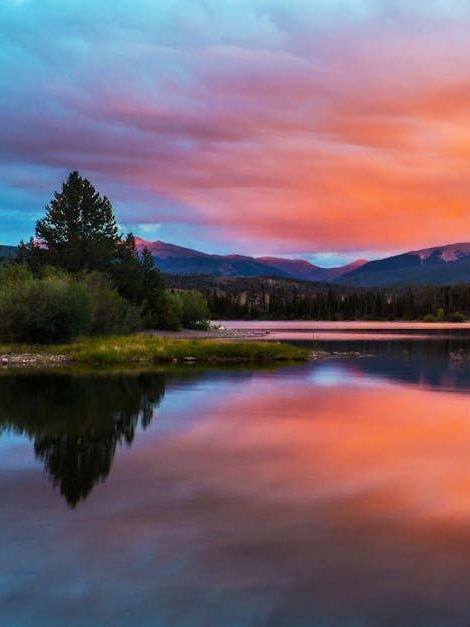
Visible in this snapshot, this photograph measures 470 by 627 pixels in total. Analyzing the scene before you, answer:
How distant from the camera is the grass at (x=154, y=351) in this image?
5734 centimetres

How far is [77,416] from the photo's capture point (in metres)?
28.7

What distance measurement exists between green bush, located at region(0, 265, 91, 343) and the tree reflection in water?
1339 centimetres

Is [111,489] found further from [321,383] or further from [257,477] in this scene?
[321,383]

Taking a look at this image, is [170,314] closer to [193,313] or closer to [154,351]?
[193,313]

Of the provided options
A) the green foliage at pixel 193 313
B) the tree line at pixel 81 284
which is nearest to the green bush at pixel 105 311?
the tree line at pixel 81 284

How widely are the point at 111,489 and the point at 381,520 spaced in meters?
6.19

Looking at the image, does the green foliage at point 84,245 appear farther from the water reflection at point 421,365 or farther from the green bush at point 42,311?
the water reflection at point 421,365

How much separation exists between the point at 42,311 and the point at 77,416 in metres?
31.5

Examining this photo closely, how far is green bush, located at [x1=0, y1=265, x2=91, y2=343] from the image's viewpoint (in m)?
59.0

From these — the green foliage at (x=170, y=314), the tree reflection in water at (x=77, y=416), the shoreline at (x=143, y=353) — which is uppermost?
the green foliage at (x=170, y=314)

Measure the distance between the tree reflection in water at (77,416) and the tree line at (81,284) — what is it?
14481mm

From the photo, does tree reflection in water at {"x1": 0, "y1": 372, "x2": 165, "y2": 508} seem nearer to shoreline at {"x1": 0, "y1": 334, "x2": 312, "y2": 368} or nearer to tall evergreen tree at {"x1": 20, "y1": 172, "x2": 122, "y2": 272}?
shoreline at {"x1": 0, "y1": 334, "x2": 312, "y2": 368}

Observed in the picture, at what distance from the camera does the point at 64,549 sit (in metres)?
12.3

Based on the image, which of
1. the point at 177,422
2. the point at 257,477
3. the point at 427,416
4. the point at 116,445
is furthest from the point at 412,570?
the point at 427,416
